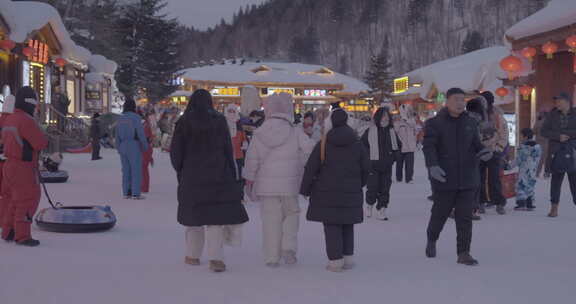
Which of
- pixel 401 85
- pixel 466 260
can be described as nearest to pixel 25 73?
pixel 466 260

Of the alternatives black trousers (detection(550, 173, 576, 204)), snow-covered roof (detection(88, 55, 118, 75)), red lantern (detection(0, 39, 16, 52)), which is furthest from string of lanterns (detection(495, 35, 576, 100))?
snow-covered roof (detection(88, 55, 118, 75))

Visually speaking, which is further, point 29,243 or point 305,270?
point 29,243

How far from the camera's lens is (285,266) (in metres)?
6.27

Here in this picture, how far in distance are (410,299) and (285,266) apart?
1.51m

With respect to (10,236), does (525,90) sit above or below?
above

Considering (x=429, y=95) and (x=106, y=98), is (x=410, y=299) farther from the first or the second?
(x=429, y=95)

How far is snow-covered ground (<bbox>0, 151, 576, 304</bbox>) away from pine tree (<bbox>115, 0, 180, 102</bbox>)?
133 ft

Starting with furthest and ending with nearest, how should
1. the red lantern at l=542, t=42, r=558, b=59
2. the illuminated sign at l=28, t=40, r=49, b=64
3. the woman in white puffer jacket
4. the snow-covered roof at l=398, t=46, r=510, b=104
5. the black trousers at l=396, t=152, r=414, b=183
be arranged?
the snow-covered roof at l=398, t=46, r=510, b=104, the illuminated sign at l=28, t=40, r=49, b=64, the red lantern at l=542, t=42, r=558, b=59, the black trousers at l=396, t=152, r=414, b=183, the woman in white puffer jacket

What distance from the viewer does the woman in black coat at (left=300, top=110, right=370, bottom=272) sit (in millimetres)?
6035

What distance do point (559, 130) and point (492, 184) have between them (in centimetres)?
122

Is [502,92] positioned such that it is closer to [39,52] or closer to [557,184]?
[557,184]

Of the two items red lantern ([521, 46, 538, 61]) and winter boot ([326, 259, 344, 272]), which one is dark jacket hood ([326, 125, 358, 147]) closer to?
winter boot ([326, 259, 344, 272])

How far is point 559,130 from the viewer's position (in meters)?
9.58

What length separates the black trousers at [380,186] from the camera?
955 centimetres
